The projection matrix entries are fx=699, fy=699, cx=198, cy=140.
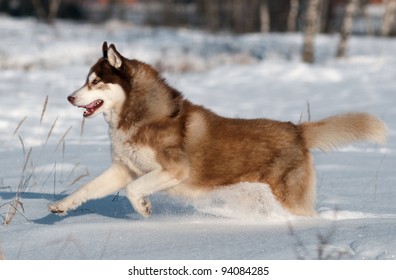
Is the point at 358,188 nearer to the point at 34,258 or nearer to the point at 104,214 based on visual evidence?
the point at 104,214

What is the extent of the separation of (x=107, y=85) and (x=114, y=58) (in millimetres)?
190

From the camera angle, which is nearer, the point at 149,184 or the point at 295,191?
the point at 149,184

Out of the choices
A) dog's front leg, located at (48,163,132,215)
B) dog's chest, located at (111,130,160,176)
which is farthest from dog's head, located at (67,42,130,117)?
dog's front leg, located at (48,163,132,215)

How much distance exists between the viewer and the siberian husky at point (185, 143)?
4.55 m

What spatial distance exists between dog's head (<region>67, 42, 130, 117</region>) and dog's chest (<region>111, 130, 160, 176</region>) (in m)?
0.22

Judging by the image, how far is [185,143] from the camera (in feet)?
15.1

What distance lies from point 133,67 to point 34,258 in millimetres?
1808

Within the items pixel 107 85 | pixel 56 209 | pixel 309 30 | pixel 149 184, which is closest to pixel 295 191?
pixel 149 184

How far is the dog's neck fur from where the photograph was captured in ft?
15.3

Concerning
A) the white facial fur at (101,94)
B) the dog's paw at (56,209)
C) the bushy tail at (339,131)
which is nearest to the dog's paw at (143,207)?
the dog's paw at (56,209)

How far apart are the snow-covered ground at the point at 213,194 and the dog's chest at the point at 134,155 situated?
344mm

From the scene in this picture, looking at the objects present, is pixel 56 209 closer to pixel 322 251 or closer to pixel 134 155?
pixel 134 155

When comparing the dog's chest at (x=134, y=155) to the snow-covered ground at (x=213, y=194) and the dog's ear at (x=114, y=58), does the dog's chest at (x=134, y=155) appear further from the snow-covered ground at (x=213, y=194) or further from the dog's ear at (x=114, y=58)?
the dog's ear at (x=114, y=58)

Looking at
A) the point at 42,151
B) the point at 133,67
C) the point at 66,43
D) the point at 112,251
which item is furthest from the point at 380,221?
the point at 66,43
